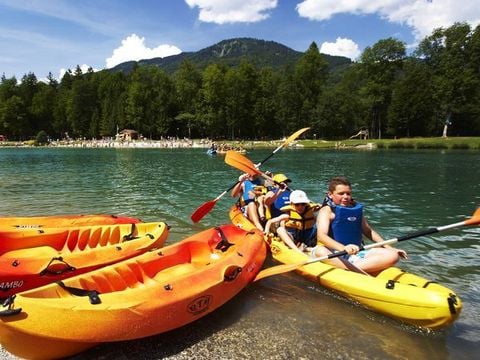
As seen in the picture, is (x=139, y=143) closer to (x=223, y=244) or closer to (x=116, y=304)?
(x=223, y=244)

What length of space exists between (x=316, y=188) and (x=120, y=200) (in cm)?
837

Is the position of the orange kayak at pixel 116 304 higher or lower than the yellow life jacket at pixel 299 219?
lower

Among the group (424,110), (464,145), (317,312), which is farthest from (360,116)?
(317,312)

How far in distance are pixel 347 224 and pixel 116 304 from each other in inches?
133

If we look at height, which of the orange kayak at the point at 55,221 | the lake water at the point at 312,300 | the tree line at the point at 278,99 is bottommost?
the lake water at the point at 312,300

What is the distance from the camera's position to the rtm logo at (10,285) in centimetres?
507

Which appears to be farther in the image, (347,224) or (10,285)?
(347,224)

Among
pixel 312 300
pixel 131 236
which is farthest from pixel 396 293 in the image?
pixel 131 236

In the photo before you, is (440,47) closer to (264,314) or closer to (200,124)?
(200,124)

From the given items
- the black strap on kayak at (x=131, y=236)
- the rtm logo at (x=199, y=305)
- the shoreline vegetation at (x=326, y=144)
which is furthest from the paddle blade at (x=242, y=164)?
the shoreline vegetation at (x=326, y=144)

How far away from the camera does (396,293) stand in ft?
15.9

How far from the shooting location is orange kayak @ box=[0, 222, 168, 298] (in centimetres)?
521

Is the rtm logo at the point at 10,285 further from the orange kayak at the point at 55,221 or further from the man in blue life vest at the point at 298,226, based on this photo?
the man in blue life vest at the point at 298,226

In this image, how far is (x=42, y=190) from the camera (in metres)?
16.8
